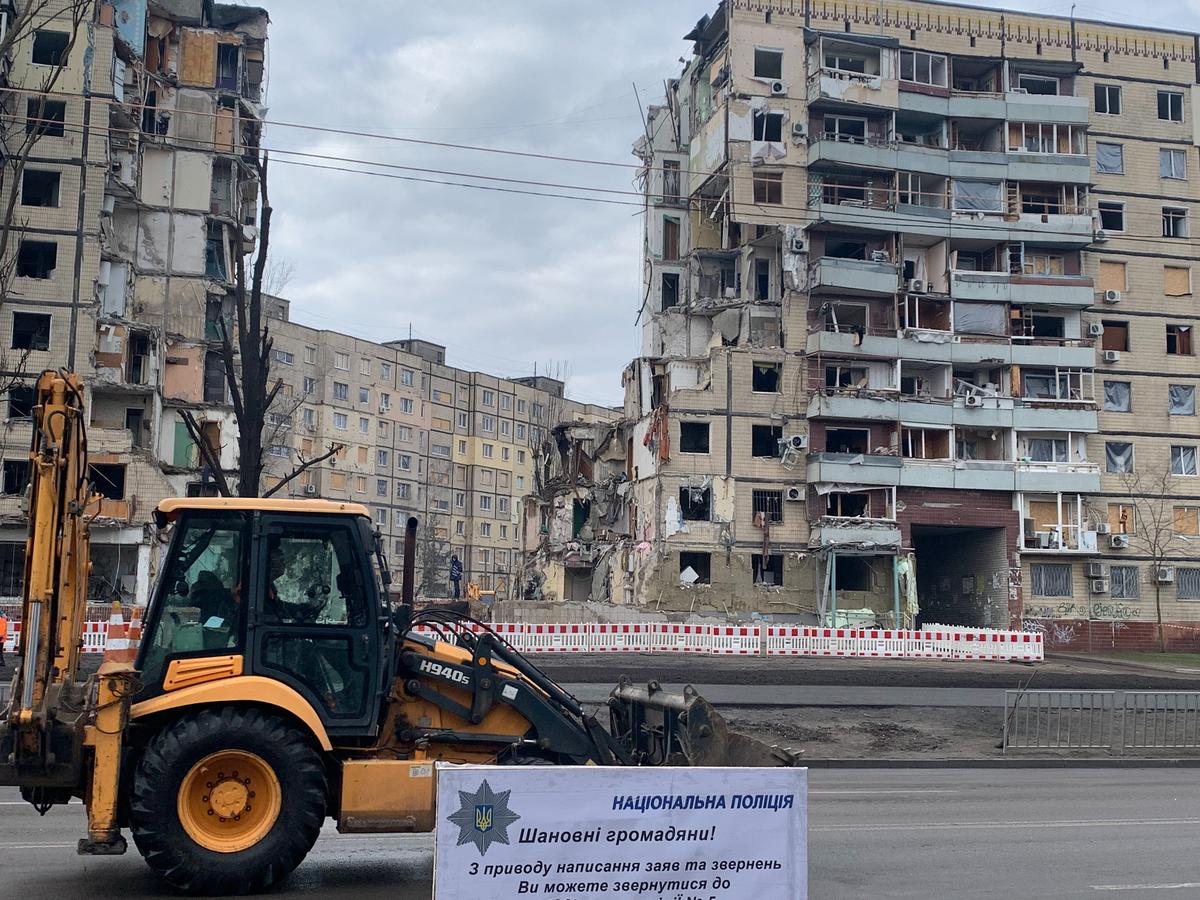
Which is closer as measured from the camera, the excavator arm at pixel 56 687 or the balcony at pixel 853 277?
the excavator arm at pixel 56 687

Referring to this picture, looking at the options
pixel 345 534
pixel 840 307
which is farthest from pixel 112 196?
pixel 345 534

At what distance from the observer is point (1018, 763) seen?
19.8 m

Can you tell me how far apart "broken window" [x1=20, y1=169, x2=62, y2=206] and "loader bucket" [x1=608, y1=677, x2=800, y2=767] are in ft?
162

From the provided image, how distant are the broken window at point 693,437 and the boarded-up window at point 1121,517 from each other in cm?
1935

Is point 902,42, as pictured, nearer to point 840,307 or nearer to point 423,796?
point 840,307

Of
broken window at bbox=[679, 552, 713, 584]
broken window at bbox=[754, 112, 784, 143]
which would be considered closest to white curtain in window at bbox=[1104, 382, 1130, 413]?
broken window at bbox=[754, 112, 784, 143]

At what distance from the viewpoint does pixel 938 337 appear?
56.1 meters

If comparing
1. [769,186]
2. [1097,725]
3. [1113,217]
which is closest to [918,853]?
[1097,725]

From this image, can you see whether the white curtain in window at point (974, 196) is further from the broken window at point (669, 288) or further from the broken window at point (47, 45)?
the broken window at point (47, 45)

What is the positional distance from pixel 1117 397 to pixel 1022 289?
7072 millimetres

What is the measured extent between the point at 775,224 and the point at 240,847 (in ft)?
167

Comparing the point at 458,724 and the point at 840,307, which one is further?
the point at 840,307

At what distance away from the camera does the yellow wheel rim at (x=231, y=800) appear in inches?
339

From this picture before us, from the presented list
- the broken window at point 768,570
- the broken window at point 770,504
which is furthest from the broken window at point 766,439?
the broken window at point 768,570
